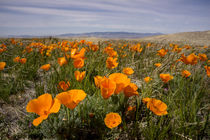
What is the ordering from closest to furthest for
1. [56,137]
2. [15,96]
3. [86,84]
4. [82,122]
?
[56,137] < [82,122] < [86,84] < [15,96]

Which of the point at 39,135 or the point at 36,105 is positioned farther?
the point at 39,135

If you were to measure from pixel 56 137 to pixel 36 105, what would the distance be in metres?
0.46

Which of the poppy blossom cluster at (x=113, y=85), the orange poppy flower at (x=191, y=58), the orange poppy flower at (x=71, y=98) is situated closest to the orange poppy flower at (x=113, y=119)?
the poppy blossom cluster at (x=113, y=85)

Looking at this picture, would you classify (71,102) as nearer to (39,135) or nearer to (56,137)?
(56,137)

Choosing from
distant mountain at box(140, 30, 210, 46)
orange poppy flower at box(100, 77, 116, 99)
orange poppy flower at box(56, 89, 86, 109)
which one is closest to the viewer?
orange poppy flower at box(56, 89, 86, 109)

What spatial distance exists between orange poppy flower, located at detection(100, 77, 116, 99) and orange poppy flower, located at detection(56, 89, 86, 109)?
0.55 ft

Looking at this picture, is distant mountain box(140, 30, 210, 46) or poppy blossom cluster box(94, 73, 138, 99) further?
distant mountain box(140, 30, 210, 46)

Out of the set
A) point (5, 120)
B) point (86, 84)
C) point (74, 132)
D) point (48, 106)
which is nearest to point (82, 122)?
point (74, 132)

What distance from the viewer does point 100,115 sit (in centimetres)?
142

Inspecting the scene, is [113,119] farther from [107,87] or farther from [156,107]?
[156,107]

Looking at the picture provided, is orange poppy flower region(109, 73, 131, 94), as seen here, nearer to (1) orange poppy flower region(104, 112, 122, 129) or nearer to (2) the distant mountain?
(1) orange poppy flower region(104, 112, 122, 129)

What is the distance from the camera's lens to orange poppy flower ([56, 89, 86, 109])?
3.13 feet

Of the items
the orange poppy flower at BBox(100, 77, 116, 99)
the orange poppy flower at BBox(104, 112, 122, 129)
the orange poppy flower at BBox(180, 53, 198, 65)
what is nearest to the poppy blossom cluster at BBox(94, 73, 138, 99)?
the orange poppy flower at BBox(100, 77, 116, 99)

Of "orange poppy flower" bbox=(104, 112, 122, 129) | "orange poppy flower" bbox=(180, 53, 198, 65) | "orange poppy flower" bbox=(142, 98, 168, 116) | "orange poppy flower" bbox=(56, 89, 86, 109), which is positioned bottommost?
"orange poppy flower" bbox=(104, 112, 122, 129)
